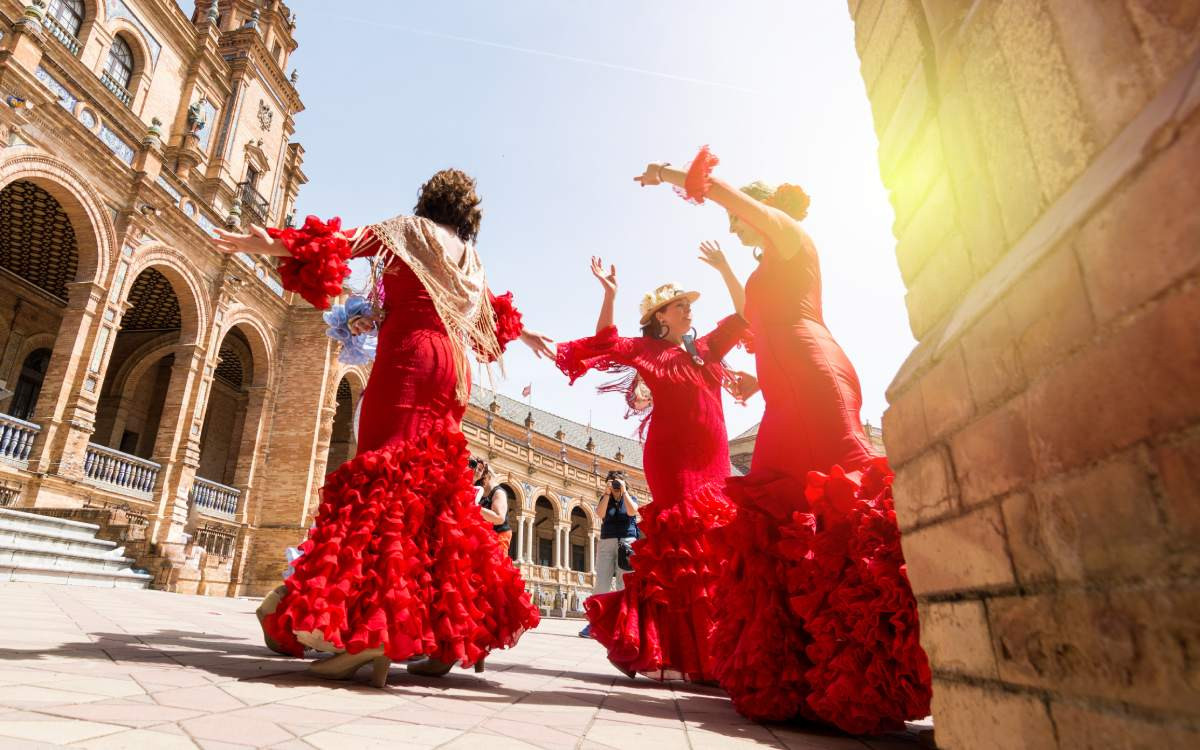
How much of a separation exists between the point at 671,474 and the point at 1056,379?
259 centimetres

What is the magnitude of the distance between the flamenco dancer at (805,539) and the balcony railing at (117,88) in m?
19.2

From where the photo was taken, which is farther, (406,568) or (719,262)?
(719,262)

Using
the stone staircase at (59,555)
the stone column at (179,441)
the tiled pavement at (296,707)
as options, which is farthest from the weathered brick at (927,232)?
the stone column at (179,441)

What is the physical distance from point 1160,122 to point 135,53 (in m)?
22.9

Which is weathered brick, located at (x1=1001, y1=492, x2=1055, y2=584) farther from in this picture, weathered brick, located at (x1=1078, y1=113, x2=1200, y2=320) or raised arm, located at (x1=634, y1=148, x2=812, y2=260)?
raised arm, located at (x1=634, y1=148, x2=812, y2=260)

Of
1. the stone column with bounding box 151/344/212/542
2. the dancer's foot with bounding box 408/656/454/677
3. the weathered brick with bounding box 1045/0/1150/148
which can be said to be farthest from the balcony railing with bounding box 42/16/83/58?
the weathered brick with bounding box 1045/0/1150/148

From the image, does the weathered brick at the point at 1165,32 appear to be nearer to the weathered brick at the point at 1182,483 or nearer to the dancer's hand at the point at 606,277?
the weathered brick at the point at 1182,483

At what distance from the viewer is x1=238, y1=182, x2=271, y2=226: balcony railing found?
63.0ft

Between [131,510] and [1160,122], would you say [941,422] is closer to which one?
[1160,122]

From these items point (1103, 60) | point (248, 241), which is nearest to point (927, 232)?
point (1103, 60)

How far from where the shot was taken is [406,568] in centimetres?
234

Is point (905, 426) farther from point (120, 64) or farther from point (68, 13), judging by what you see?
point (120, 64)

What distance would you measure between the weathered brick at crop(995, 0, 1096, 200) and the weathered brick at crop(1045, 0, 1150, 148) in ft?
0.06

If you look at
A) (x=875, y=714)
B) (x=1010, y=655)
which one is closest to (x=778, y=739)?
(x=875, y=714)
